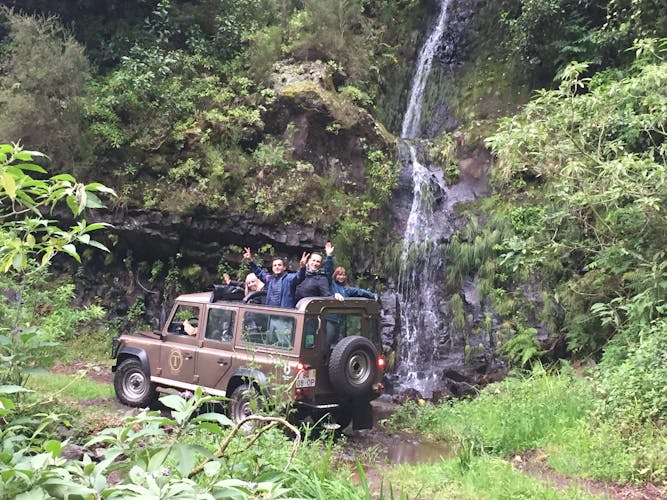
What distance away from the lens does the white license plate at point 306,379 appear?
713 cm

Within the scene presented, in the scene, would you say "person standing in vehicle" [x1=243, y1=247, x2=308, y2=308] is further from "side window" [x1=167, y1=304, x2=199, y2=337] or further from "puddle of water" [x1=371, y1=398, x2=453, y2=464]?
"puddle of water" [x1=371, y1=398, x2=453, y2=464]

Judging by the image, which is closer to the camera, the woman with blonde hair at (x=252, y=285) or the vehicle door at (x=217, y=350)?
the vehicle door at (x=217, y=350)

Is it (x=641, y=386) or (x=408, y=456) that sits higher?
(x=641, y=386)

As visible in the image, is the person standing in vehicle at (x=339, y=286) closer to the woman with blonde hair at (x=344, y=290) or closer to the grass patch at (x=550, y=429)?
the woman with blonde hair at (x=344, y=290)

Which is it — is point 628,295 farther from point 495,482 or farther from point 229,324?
point 229,324

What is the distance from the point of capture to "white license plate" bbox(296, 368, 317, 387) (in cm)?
713

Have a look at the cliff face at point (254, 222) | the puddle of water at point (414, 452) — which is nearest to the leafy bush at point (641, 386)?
the puddle of water at point (414, 452)

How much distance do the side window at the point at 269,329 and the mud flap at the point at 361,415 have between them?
1.49m

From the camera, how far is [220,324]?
8352mm

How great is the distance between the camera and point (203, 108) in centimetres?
1506

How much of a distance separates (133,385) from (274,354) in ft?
11.3

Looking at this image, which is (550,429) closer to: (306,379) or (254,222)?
(306,379)

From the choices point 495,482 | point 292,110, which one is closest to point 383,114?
point 292,110

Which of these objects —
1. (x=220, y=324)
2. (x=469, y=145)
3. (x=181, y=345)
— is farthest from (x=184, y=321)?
(x=469, y=145)
